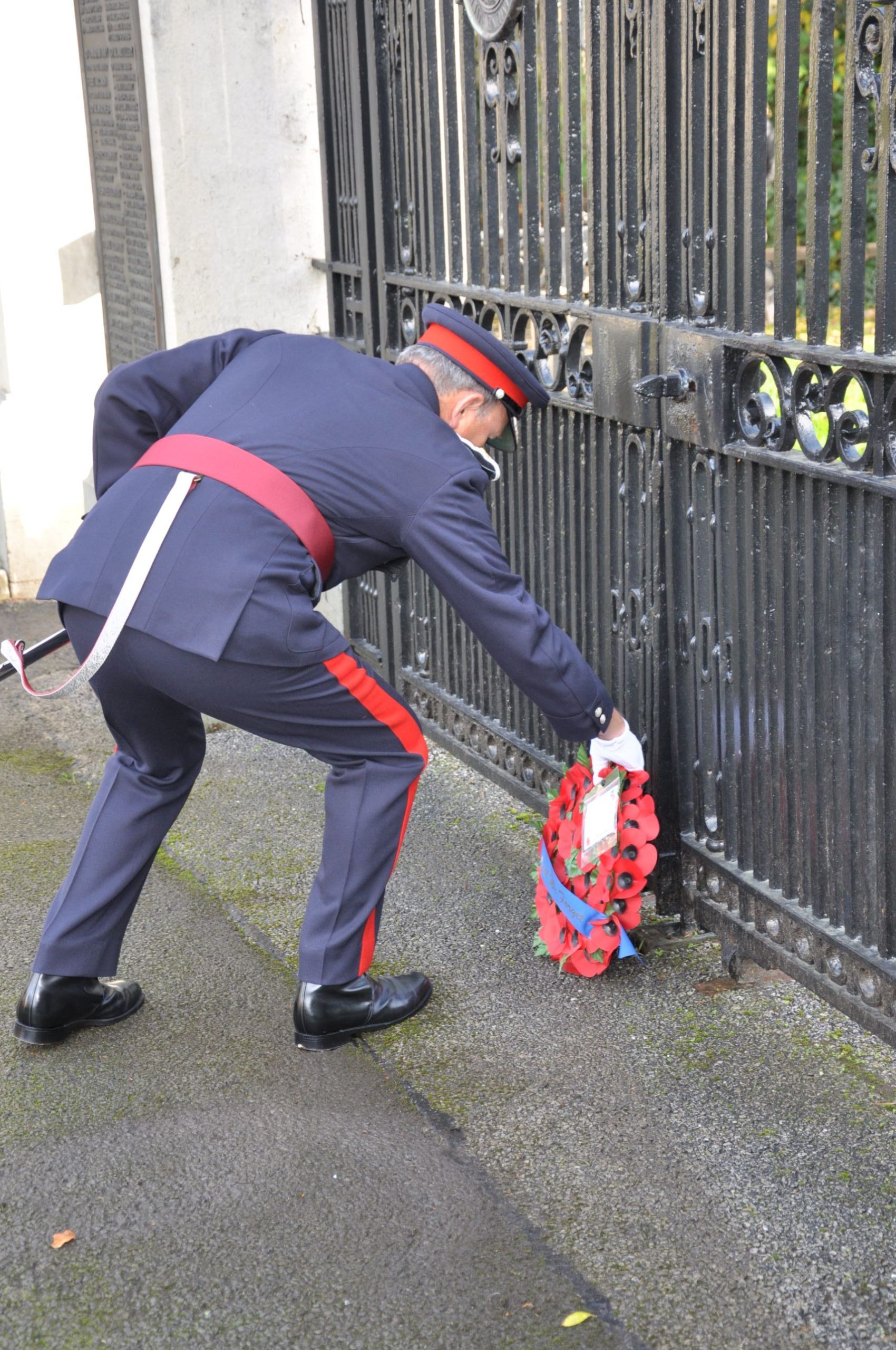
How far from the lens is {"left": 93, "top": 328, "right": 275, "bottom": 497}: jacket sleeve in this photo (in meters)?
3.19

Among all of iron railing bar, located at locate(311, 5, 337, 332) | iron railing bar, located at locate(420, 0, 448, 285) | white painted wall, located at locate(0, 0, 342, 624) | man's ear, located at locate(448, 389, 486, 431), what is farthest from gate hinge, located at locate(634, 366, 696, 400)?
white painted wall, located at locate(0, 0, 342, 624)

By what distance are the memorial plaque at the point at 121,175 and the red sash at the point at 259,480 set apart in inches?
118

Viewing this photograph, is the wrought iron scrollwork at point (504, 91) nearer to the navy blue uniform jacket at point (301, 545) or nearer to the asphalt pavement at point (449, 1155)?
the navy blue uniform jacket at point (301, 545)

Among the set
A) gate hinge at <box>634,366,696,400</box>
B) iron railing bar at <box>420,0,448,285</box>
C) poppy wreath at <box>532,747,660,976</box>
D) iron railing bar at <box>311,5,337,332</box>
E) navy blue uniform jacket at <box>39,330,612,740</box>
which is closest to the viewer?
navy blue uniform jacket at <box>39,330,612,740</box>

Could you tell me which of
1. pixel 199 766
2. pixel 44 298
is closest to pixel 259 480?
pixel 199 766

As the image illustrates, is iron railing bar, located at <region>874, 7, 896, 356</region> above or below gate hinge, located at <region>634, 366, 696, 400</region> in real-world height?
above

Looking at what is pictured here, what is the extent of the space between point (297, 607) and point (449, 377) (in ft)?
1.93

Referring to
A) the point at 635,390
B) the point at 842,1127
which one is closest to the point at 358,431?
the point at 635,390

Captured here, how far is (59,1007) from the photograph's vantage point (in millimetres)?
3262

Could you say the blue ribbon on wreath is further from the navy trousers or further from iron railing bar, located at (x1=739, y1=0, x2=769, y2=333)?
iron railing bar, located at (x1=739, y1=0, x2=769, y2=333)

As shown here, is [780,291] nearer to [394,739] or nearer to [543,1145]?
[394,739]

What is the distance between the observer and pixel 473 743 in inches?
183

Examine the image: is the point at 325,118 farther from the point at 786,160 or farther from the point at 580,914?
the point at 580,914

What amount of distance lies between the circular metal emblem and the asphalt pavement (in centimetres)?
220
